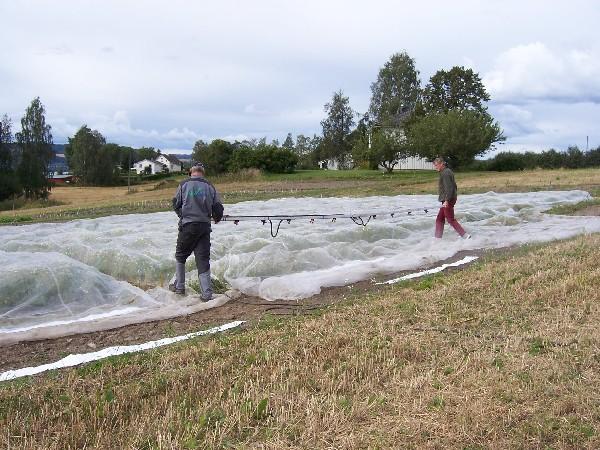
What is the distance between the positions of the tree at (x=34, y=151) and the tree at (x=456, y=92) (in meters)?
40.0

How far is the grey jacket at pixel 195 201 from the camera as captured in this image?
7.52 m

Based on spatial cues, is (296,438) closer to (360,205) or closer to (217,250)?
(217,250)

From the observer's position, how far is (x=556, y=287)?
256 inches

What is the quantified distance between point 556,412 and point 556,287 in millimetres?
3312

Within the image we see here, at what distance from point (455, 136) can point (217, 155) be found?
25.2 metres

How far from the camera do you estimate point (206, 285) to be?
24.4 feet

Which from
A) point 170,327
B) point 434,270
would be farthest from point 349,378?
point 434,270

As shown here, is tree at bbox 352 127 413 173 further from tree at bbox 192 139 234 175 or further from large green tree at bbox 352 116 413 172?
tree at bbox 192 139 234 175

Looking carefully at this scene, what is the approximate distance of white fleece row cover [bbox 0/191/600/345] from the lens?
21.9 ft

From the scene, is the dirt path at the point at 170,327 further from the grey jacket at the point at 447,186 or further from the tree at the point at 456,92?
the tree at the point at 456,92

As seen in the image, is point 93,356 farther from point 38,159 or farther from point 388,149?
point 38,159

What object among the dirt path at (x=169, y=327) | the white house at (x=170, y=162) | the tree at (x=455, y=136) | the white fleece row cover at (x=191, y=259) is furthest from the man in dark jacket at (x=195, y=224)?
the white house at (x=170, y=162)

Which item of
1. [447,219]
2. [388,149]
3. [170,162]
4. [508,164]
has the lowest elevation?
[447,219]

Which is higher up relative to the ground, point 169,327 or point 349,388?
point 349,388
